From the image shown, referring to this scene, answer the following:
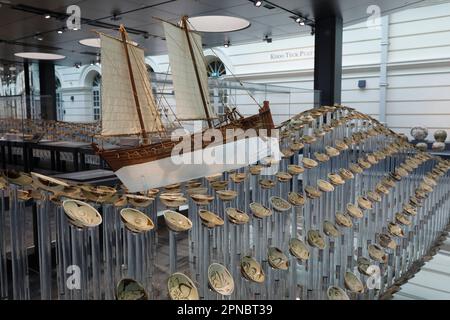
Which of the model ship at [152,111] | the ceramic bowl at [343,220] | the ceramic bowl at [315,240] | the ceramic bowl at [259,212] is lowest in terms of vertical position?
the ceramic bowl at [315,240]

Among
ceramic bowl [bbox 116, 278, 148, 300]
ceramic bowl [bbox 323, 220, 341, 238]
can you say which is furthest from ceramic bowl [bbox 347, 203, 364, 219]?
ceramic bowl [bbox 116, 278, 148, 300]

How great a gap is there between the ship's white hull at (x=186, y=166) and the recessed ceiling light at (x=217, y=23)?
4172 millimetres

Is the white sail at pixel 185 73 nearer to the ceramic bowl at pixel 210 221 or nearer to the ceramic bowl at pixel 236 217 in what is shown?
the ceramic bowl at pixel 236 217

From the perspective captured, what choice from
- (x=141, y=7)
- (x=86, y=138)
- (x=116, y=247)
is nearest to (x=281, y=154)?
(x=116, y=247)

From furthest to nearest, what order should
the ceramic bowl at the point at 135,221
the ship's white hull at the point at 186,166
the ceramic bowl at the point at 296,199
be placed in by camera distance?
1. the ship's white hull at the point at 186,166
2. the ceramic bowl at the point at 296,199
3. the ceramic bowl at the point at 135,221

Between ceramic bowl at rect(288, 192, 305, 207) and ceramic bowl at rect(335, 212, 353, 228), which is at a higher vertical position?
ceramic bowl at rect(288, 192, 305, 207)

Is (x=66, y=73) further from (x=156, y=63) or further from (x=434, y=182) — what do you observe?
(x=434, y=182)

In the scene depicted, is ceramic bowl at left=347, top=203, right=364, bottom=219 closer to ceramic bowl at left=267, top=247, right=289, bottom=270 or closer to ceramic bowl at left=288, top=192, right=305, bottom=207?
ceramic bowl at left=288, top=192, right=305, bottom=207

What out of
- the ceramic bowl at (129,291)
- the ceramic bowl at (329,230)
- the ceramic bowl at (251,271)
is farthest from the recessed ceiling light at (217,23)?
the ceramic bowl at (129,291)

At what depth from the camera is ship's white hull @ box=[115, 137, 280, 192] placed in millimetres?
4383

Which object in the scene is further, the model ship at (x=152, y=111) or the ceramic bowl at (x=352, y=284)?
the model ship at (x=152, y=111)

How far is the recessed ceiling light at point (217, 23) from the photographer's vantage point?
824 cm

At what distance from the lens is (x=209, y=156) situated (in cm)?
493

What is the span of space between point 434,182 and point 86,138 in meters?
7.54
